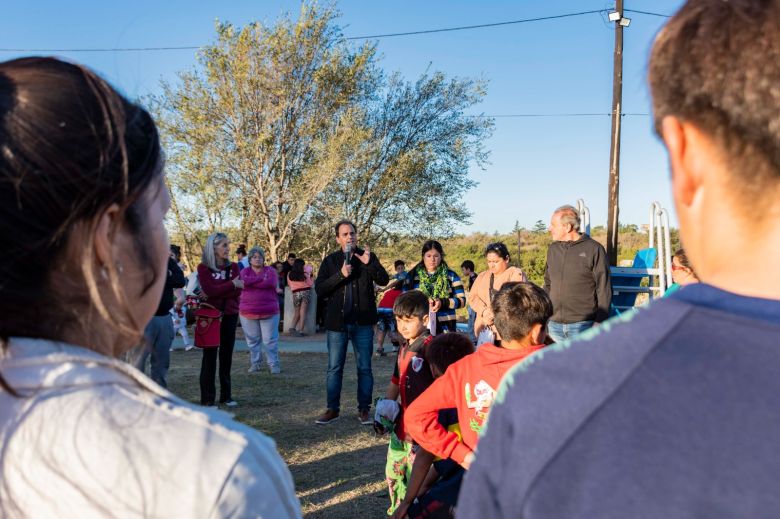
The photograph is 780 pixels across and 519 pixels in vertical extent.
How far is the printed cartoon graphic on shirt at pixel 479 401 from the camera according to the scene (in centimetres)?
286

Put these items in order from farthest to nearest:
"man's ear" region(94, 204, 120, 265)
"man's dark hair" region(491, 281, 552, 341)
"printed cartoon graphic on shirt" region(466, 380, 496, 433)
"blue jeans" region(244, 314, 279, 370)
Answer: "blue jeans" region(244, 314, 279, 370)
"man's dark hair" region(491, 281, 552, 341)
"printed cartoon graphic on shirt" region(466, 380, 496, 433)
"man's ear" region(94, 204, 120, 265)

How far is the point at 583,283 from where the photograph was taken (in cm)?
721

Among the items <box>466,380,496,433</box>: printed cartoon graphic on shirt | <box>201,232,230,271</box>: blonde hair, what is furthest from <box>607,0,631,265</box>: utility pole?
<box>466,380,496,433</box>: printed cartoon graphic on shirt

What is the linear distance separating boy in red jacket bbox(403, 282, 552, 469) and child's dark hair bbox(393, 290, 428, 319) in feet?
5.24

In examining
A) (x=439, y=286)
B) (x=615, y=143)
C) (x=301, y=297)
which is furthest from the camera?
(x=301, y=297)

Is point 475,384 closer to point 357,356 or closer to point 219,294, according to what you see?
point 357,356

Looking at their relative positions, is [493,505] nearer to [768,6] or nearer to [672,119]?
[672,119]

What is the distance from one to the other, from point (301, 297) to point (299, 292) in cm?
17

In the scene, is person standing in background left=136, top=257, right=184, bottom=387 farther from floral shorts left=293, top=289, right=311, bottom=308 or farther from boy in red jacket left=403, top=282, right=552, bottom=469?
floral shorts left=293, top=289, right=311, bottom=308

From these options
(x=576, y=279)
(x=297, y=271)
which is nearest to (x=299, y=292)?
(x=297, y=271)

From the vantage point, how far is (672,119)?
80 cm

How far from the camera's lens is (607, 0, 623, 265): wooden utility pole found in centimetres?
1437

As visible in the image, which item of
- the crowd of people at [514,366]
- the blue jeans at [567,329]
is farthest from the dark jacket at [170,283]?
the crowd of people at [514,366]

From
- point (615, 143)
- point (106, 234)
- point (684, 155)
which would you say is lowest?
point (106, 234)
